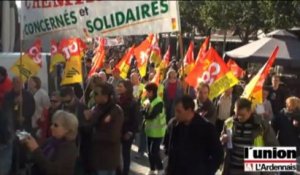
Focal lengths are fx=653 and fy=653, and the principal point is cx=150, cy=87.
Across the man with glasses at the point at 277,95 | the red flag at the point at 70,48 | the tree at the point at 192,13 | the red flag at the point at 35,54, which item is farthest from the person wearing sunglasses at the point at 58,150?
the tree at the point at 192,13

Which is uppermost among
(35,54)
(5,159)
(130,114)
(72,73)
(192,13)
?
(192,13)

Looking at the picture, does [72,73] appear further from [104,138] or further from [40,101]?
[104,138]

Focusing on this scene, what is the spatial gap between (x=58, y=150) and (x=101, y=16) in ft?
4.37

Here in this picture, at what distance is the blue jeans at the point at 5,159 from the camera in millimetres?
5867

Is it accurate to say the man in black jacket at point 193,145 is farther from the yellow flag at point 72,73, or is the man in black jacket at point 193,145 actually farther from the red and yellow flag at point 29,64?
the red and yellow flag at point 29,64

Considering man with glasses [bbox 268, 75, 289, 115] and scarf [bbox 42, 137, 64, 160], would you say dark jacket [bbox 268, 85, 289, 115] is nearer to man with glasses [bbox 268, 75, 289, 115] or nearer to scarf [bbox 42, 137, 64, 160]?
man with glasses [bbox 268, 75, 289, 115]

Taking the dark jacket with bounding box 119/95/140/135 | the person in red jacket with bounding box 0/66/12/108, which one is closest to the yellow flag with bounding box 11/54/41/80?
the person in red jacket with bounding box 0/66/12/108

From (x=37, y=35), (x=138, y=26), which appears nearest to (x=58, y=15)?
(x=37, y=35)

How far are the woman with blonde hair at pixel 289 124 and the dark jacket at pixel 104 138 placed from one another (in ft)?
9.02

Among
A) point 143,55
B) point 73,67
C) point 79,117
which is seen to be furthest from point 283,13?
point 79,117

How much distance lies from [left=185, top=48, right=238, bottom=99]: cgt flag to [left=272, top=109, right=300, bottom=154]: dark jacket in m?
1.23

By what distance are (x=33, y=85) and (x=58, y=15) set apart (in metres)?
4.11

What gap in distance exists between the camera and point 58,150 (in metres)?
5.22

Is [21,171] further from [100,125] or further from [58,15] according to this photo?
[58,15]
